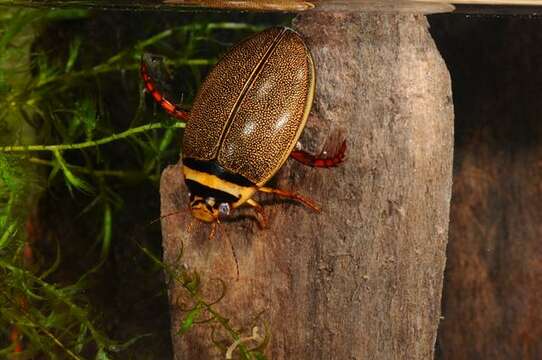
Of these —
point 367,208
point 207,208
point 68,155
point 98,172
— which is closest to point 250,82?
point 207,208

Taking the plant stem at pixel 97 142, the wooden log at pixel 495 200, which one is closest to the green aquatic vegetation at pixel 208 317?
the plant stem at pixel 97 142

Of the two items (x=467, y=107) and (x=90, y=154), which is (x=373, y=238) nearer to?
(x=467, y=107)

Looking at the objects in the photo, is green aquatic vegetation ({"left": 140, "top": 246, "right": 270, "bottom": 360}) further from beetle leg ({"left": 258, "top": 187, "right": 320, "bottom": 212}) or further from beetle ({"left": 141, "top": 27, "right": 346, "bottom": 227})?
beetle leg ({"left": 258, "top": 187, "right": 320, "bottom": 212})

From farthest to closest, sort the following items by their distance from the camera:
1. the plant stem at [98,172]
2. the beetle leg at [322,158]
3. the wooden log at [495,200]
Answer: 1. the plant stem at [98,172]
2. the wooden log at [495,200]
3. the beetle leg at [322,158]

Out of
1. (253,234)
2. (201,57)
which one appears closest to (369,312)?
(253,234)

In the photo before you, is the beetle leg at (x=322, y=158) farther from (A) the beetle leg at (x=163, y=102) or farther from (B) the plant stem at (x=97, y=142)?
(B) the plant stem at (x=97, y=142)

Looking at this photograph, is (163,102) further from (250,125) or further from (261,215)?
(261,215)
